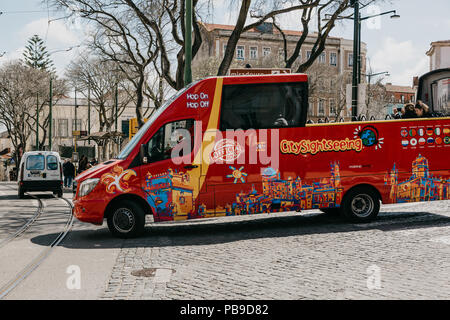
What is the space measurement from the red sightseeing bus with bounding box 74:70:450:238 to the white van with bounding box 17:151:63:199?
12.0m

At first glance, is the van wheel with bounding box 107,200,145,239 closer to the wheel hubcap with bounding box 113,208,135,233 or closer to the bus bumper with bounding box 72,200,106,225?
the wheel hubcap with bounding box 113,208,135,233

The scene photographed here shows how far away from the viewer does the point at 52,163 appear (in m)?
21.7

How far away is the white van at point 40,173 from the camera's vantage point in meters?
21.0

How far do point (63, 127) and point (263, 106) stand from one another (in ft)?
202

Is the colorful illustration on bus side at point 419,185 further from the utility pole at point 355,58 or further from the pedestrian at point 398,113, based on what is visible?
the utility pole at point 355,58

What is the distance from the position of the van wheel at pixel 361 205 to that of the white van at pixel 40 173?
14160 millimetres

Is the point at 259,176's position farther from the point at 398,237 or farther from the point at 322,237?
the point at 398,237

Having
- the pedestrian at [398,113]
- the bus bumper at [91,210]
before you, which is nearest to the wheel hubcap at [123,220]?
the bus bumper at [91,210]

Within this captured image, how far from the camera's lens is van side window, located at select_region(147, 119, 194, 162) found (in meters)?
9.85

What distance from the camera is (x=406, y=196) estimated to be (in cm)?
1076

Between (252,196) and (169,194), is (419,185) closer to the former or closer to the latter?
(252,196)

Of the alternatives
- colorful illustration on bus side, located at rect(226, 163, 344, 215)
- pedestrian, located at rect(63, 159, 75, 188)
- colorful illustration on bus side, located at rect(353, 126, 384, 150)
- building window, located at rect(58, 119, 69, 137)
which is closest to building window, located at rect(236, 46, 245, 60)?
building window, located at rect(58, 119, 69, 137)

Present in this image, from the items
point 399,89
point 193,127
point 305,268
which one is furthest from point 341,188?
point 399,89
